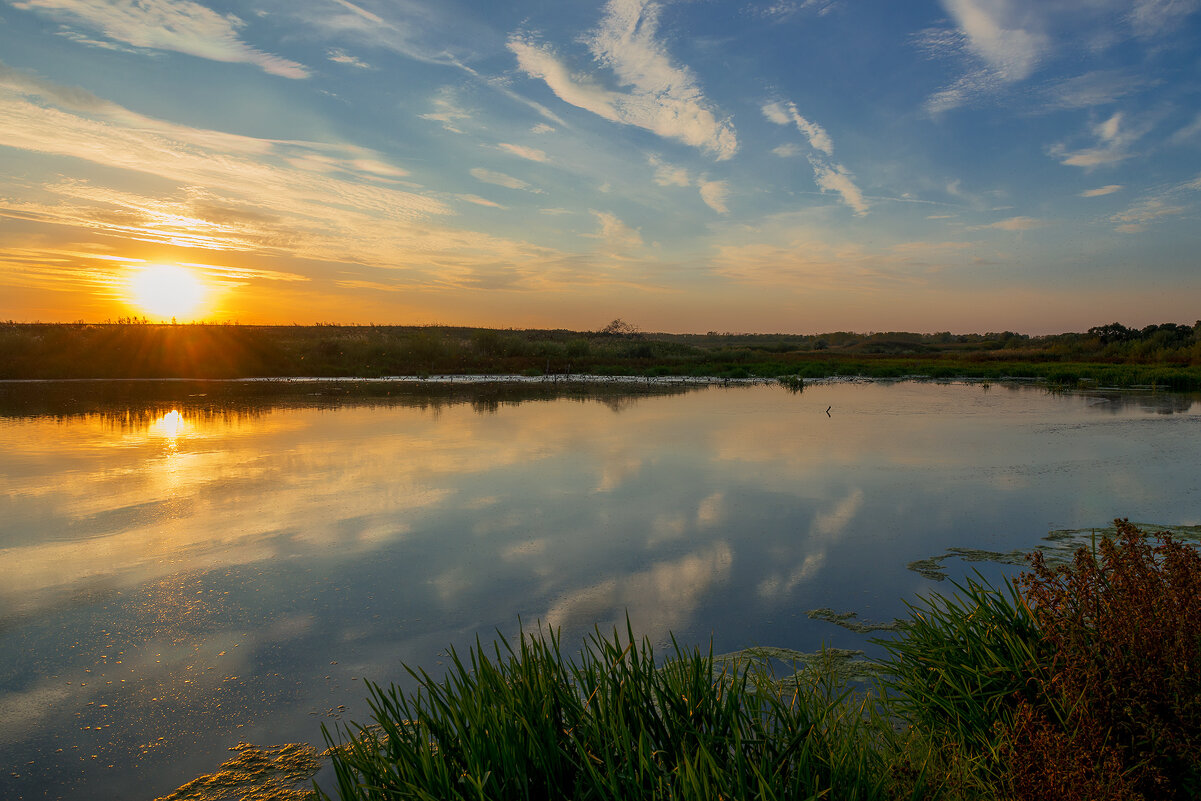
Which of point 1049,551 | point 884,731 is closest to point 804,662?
point 884,731

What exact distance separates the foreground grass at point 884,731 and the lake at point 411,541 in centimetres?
105

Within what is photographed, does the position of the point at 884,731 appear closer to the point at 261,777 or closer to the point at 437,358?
the point at 261,777

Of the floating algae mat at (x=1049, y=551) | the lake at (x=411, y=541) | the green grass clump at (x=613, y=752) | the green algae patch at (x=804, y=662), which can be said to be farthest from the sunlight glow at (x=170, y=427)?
the floating algae mat at (x=1049, y=551)

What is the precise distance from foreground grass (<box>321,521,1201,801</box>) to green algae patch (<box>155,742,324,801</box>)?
707 mm

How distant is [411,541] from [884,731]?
4.71m

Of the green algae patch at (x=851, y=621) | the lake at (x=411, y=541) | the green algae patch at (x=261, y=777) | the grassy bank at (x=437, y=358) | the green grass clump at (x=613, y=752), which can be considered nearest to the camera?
the green grass clump at (x=613, y=752)

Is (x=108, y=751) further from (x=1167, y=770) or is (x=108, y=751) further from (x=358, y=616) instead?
(x=1167, y=770)

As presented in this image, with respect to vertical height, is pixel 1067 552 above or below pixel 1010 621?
below

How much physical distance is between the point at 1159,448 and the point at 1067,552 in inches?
295

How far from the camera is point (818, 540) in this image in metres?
6.69

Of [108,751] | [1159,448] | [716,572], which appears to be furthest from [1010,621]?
[1159,448]

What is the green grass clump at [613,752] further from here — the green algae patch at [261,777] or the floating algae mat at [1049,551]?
the floating algae mat at [1049,551]

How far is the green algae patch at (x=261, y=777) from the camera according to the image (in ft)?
10.2

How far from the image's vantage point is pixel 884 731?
2922 mm
